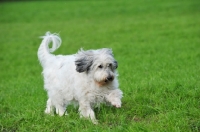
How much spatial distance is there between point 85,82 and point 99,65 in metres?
0.44

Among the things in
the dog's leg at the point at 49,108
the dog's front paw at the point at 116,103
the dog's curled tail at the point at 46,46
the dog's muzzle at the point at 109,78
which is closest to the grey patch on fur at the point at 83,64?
the dog's muzzle at the point at 109,78

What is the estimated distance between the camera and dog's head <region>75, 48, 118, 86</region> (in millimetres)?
6090

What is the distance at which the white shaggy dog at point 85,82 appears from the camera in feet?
20.2

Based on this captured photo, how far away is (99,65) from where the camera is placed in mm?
6156

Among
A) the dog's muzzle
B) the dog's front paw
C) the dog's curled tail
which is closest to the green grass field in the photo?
the dog's front paw

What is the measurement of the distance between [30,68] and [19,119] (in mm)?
6435

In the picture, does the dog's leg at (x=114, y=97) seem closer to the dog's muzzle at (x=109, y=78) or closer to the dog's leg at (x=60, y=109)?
the dog's muzzle at (x=109, y=78)

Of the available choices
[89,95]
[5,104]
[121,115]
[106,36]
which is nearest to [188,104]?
[121,115]

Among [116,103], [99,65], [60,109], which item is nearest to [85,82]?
[99,65]

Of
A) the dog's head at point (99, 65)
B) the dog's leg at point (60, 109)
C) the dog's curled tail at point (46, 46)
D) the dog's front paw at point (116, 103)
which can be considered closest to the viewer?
the dog's front paw at point (116, 103)

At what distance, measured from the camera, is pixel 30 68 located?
1282 centimetres

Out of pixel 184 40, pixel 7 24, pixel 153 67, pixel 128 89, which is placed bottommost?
pixel 128 89

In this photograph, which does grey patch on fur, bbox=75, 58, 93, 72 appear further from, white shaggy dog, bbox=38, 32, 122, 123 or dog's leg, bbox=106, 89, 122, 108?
dog's leg, bbox=106, 89, 122, 108

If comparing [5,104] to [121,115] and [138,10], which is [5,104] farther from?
[138,10]
